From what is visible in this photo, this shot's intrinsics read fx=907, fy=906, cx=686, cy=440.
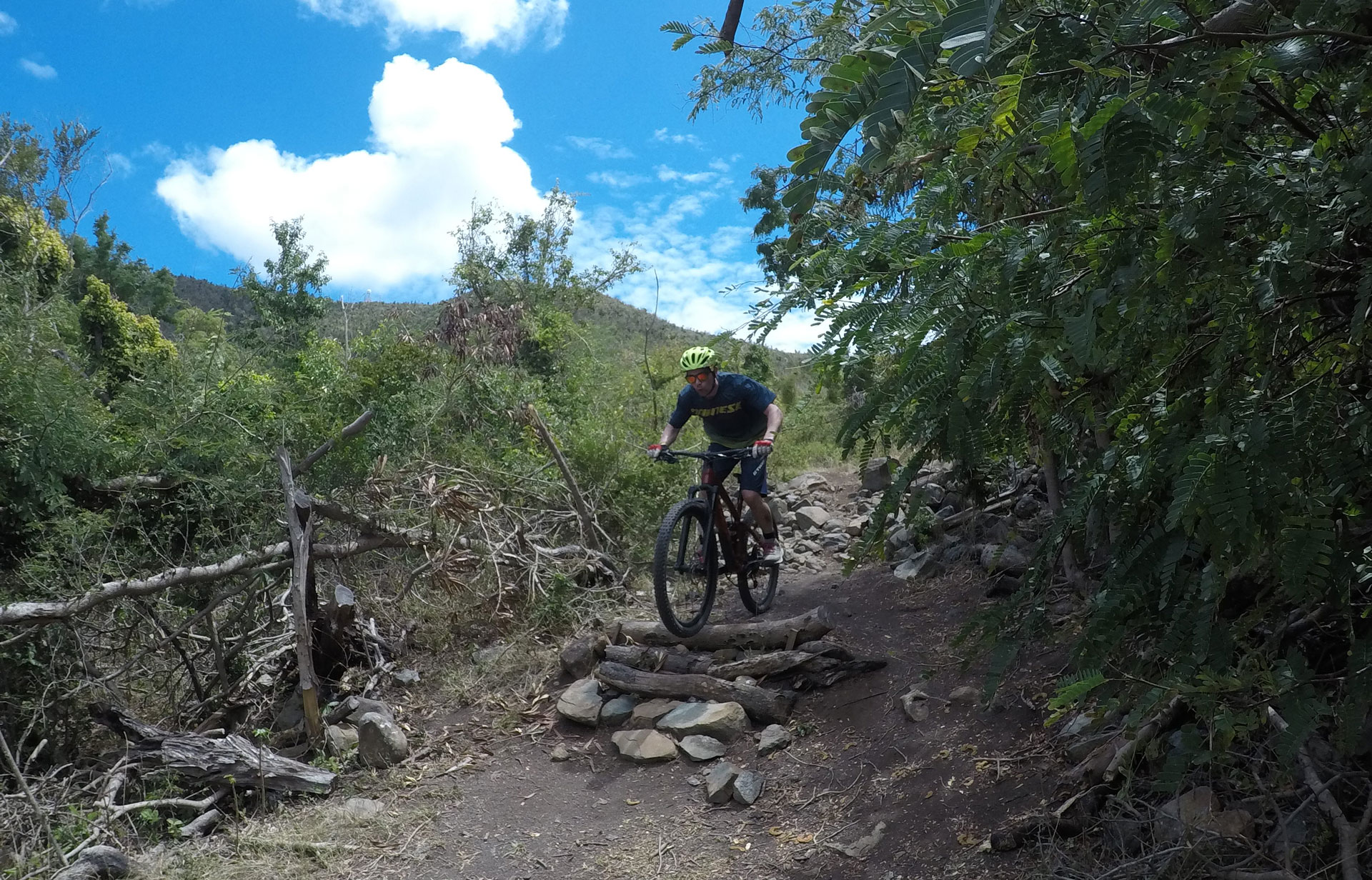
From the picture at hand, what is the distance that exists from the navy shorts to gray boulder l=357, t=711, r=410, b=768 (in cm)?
272

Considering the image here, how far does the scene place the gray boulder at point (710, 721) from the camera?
548 cm

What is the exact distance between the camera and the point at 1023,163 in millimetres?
3014

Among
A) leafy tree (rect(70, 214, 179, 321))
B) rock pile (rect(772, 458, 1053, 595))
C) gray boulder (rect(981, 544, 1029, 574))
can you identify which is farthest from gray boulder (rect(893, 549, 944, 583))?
leafy tree (rect(70, 214, 179, 321))

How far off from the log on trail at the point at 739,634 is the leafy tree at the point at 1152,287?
3.01m

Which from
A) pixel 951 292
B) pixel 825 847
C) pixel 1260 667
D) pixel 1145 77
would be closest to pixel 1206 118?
pixel 1145 77

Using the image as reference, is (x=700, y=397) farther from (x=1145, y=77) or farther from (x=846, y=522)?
(x=1145, y=77)

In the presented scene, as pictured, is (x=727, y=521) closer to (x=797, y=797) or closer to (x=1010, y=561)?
(x=1010, y=561)

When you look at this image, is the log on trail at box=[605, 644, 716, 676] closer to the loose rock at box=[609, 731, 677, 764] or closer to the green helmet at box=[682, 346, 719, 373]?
the loose rock at box=[609, 731, 677, 764]

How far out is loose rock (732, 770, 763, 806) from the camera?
190 inches

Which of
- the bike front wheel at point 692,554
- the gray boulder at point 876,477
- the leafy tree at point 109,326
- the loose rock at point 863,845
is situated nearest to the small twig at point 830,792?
the loose rock at point 863,845

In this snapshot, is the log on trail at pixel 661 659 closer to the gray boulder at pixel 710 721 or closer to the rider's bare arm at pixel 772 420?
the gray boulder at pixel 710 721

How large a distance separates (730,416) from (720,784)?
2734 mm

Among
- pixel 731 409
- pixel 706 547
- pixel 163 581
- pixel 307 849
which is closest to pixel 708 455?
pixel 731 409

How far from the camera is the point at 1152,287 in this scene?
2121 millimetres
